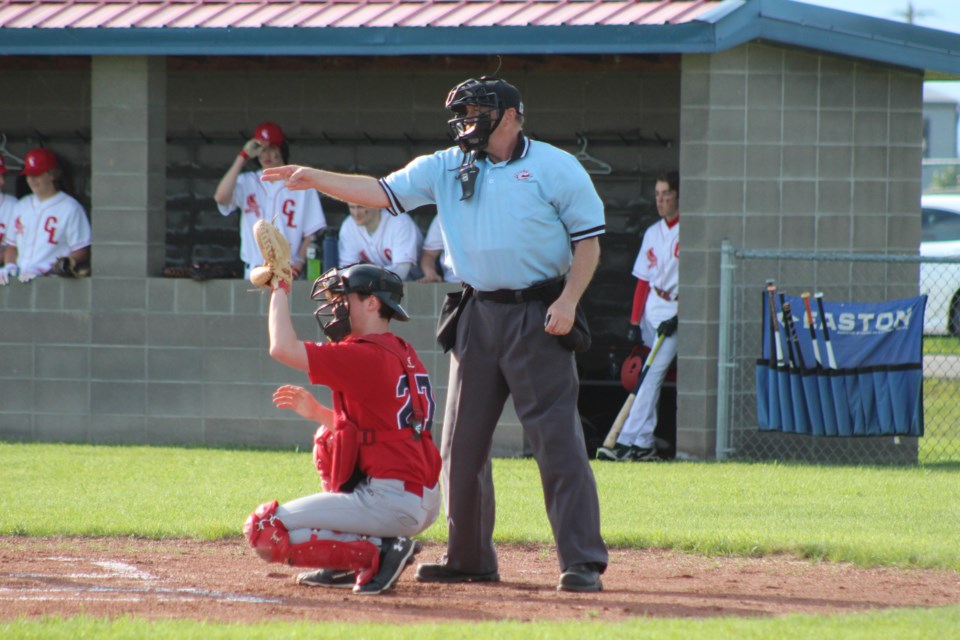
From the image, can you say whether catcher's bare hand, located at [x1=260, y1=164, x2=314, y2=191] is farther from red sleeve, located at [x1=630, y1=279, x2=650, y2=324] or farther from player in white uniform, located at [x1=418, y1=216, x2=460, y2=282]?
red sleeve, located at [x1=630, y1=279, x2=650, y2=324]

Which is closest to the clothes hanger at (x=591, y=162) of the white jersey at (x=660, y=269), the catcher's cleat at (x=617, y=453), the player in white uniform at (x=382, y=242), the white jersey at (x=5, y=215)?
the white jersey at (x=660, y=269)

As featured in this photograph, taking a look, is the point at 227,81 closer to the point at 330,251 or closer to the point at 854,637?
the point at 330,251

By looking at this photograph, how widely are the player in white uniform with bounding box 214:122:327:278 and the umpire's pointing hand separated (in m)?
2.84

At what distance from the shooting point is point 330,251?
11.3 meters

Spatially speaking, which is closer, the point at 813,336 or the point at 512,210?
the point at 512,210

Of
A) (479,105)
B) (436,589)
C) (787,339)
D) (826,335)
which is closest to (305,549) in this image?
(436,589)

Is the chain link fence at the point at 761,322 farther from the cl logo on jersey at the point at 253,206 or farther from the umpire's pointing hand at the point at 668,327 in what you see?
the cl logo on jersey at the point at 253,206

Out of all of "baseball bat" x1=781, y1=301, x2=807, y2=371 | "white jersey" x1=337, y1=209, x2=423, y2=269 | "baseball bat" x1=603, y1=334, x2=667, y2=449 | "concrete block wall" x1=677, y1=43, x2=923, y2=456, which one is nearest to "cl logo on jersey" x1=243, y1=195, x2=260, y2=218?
"white jersey" x1=337, y1=209, x2=423, y2=269

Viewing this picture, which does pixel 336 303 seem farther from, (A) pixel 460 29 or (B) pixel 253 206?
(B) pixel 253 206

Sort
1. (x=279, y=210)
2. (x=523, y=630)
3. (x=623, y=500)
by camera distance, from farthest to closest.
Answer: (x=279, y=210) < (x=623, y=500) < (x=523, y=630)

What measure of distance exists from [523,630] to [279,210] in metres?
7.35

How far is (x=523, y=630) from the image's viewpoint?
448 cm

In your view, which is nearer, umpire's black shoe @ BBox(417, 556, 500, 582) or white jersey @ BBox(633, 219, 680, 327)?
umpire's black shoe @ BBox(417, 556, 500, 582)

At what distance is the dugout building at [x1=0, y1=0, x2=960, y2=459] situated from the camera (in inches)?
394
